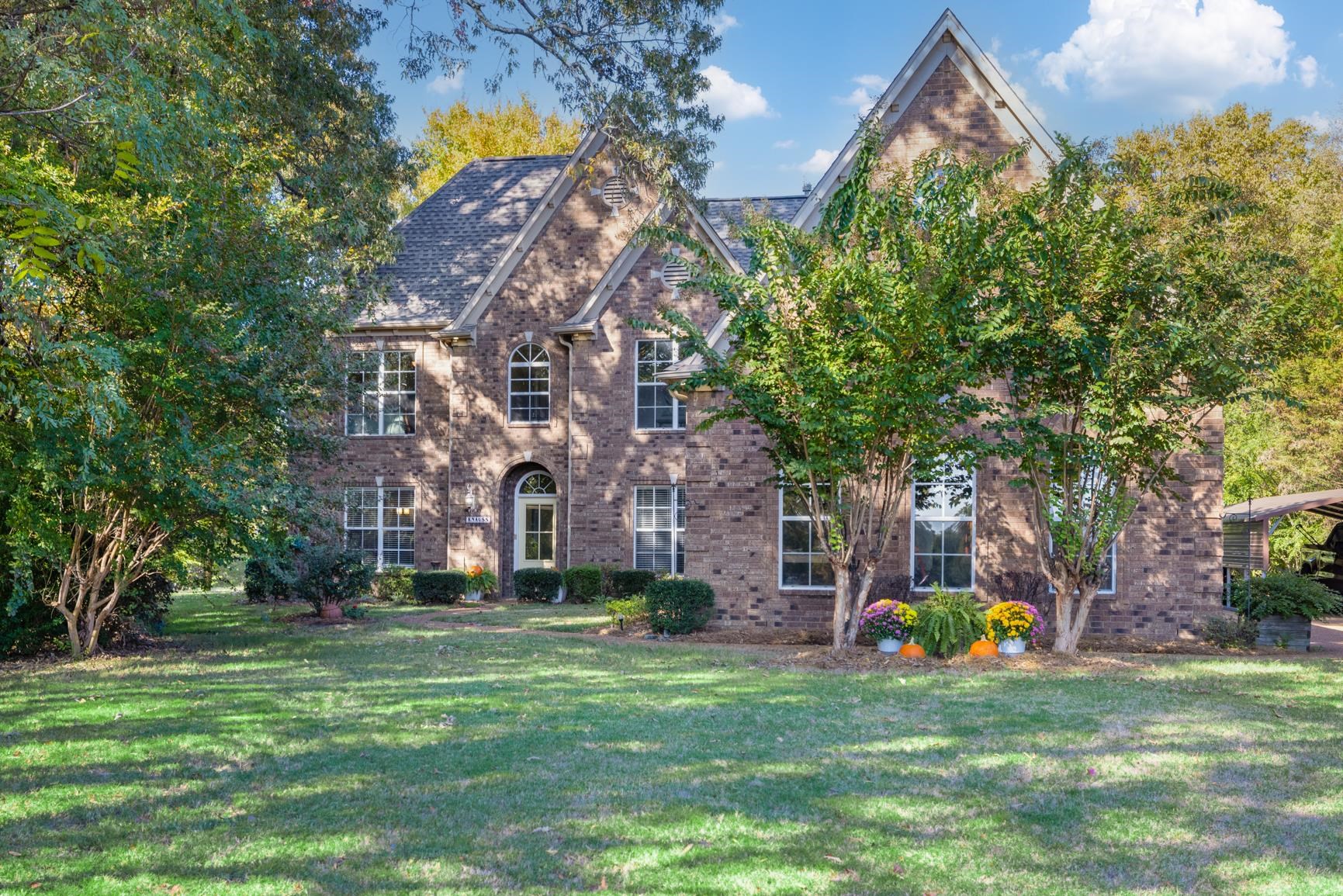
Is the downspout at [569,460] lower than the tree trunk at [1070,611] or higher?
higher

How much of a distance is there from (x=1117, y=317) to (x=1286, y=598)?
6.10 m

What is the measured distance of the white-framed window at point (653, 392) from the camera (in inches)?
912

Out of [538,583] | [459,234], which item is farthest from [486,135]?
[538,583]

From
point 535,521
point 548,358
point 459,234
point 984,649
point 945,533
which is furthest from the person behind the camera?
point 459,234

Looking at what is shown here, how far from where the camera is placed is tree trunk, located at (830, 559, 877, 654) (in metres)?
13.7

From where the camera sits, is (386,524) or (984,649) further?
(386,524)

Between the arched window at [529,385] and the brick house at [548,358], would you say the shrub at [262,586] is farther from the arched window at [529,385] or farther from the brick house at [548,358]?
the arched window at [529,385]

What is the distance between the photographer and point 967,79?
17797mm

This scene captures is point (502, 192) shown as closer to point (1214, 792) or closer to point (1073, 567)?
point (1073, 567)

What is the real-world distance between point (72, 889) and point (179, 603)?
20047mm

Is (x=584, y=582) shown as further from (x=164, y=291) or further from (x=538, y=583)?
(x=164, y=291)

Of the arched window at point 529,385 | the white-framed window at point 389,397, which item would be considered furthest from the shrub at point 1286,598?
the white-framed window at point 389,397

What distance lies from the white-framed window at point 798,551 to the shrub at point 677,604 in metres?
1.33

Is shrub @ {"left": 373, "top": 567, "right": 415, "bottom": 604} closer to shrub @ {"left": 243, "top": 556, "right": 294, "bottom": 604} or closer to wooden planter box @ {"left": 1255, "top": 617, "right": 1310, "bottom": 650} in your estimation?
shrub @ {"left": 243, "top": 556, "right": 294, "bottom": 604}
